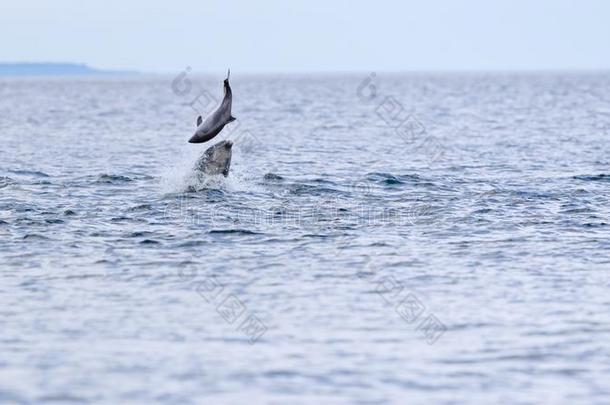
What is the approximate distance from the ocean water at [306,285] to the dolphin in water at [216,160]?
328 millimetres

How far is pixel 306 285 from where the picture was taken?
1828cm

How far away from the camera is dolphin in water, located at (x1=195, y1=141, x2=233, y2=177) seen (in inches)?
1149

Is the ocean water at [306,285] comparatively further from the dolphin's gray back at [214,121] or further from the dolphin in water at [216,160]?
the dolphin's gray back at [214,121]

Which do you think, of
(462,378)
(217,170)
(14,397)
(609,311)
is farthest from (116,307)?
(217,170)

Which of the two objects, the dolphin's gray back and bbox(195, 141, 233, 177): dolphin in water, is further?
bbox(195, 141, 233, 177): dolphin in water

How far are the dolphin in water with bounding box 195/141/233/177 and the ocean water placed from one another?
0.33m

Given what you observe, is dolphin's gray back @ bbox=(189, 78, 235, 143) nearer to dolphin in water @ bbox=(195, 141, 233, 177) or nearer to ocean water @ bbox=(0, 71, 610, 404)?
ocean water @ bbox=(0, 71, 610, 404)

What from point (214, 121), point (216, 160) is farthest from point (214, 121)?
point (216, 160)

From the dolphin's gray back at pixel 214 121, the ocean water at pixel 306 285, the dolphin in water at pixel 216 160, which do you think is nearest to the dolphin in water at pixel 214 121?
the dolphin's gray back at pixel 214 121

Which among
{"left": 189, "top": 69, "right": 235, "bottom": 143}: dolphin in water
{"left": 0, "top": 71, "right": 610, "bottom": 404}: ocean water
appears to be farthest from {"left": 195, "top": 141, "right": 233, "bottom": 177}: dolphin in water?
{"left": 189, "top": 69, "right": 235, "bottom": 143}: dolphin in water

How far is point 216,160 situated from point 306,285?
11587 millimetres

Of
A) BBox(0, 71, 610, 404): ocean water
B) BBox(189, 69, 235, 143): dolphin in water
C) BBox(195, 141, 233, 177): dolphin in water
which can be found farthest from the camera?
BBox(195, 141, 233, 177): dolphin in water

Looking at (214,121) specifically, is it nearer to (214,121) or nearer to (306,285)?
(214,121)

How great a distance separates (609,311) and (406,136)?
1530 inches
